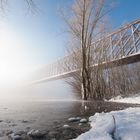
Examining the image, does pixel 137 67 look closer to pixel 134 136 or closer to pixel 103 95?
pixel 103 95

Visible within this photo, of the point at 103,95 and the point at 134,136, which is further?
the point at 103,95

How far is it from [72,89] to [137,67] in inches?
249

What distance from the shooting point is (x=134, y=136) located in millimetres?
2439

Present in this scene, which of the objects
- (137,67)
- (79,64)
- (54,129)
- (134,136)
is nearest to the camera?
(134,136)

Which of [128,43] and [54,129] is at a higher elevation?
[128,43]

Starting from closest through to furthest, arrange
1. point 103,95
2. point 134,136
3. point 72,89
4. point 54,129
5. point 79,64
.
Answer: point 134,136 → point 54,129 → point 103,95 → point 79,64 → point 72,89

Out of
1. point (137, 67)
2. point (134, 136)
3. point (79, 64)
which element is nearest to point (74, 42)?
point (79, 64)

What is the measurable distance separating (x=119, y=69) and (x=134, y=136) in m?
9.65

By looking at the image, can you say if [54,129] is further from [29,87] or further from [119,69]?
[29,87]

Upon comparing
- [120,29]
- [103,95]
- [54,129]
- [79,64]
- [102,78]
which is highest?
[120,29]

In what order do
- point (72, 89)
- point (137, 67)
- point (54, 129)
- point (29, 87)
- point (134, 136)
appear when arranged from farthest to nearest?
point (29, 87) < point (137, 67) < point (72, 89) < point (54, 129) < point (134, 136)

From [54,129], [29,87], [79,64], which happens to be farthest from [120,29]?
[29,87]

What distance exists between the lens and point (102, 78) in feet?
38.7

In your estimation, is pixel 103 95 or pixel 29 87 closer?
pixel 103 95
